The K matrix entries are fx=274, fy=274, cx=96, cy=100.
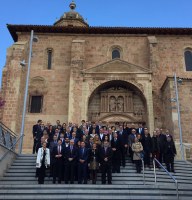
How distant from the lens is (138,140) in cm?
1062

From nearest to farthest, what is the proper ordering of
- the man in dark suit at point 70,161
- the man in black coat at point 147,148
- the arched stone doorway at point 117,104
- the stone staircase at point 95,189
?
the stone staircase at point 95,189 < the man in dark suit at point 70,161 < the man in black coat at point 147,148 < the arched stone doorway at point 117,104

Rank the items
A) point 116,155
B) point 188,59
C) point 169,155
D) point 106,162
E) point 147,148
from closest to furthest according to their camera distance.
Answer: point 106,162
point 116,155
point 147,148
point 169,155
point 188,59

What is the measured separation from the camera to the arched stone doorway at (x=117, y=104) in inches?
786

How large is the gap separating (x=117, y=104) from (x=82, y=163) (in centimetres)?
1161

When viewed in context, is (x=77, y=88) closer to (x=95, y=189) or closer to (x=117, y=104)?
(x=117, y=104)

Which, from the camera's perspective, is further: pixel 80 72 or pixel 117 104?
pixel 117 104

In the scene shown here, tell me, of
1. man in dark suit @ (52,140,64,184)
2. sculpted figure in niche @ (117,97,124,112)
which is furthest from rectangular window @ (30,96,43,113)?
man in dark suit @ (52,140,64,184)

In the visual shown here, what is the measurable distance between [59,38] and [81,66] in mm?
3773

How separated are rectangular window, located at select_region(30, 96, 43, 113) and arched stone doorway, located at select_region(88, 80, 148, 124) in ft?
11.9

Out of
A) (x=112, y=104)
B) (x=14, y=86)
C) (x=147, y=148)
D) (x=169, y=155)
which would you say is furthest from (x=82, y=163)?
(x=14, y=86)

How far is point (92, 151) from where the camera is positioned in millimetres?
9445

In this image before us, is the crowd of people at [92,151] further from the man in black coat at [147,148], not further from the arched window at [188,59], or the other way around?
the arched window at [188,59]

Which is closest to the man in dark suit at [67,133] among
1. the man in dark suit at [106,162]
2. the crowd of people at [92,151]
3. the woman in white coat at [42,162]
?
the crowd of people at [92,151]

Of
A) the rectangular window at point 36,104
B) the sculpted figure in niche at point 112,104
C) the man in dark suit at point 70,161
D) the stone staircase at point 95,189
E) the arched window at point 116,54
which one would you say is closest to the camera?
the stone staircase at point 95,189
